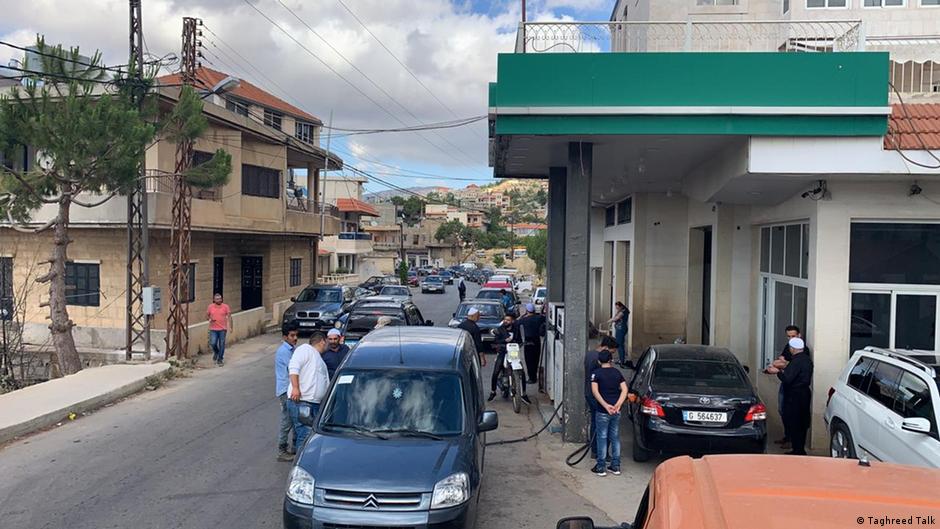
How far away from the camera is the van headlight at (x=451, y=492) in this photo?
19.6ft

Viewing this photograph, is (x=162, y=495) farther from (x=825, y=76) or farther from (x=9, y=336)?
(x=9, y=336)

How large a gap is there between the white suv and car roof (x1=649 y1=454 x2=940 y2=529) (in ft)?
14.8

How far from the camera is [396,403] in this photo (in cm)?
723

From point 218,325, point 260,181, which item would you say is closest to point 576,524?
point 218,325

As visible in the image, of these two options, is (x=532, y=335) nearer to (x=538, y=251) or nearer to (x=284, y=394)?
(x=284, y=394)

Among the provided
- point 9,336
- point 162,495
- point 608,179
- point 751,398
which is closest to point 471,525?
point 162,495

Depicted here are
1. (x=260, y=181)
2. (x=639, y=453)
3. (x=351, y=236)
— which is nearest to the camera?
(x=639, y=453)

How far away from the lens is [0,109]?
15.5 m

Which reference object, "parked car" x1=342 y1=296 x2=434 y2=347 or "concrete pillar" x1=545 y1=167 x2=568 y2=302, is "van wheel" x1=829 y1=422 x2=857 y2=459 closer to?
"concrete pillar" x1=545 y1=167 x2=568 y2=302

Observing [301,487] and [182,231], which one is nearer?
[301,487]

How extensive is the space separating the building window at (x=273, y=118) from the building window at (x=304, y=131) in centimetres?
185

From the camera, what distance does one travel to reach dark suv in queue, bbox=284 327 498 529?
590cm

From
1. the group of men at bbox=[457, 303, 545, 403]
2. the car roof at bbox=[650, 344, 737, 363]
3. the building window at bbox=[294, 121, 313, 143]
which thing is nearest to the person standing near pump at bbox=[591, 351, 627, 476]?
the car roof at bbox=[650, 344, 737, 363]

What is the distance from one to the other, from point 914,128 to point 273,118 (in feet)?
120
